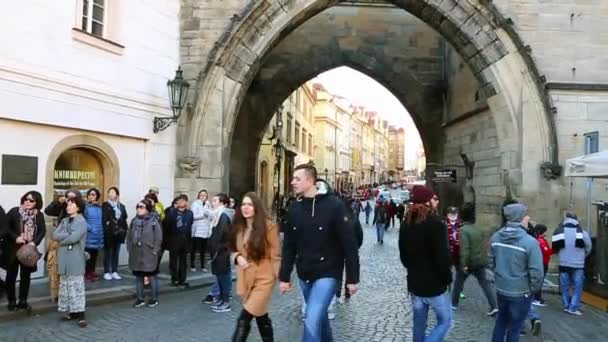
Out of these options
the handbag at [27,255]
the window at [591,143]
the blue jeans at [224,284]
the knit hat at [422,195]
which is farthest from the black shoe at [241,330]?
the window at [591,143]

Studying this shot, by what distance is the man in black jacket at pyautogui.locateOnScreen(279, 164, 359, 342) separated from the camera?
177 inches

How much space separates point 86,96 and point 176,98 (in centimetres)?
187

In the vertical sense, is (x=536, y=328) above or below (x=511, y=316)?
below

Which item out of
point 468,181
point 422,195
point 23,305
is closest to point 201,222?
point 23,305

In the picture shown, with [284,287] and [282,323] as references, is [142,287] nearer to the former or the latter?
[282,323]

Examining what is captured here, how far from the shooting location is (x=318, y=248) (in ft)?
15.0

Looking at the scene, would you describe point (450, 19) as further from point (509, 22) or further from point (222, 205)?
point (222, 205)

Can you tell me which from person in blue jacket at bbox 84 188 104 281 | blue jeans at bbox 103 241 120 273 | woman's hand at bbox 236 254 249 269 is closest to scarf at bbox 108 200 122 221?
person in blue jacket at bbox 84 188 104 281

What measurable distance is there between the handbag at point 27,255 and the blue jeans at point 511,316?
5217mm

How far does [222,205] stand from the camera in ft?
27.7

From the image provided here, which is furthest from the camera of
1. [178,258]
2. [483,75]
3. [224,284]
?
[483,75]

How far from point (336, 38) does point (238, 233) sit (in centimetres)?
1698

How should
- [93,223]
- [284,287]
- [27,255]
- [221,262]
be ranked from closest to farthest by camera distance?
[284,287] < [27,255] < [221,262] < [93,223]

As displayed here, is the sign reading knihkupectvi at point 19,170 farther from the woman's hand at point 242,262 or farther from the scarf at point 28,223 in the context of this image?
the woman's hand at point 242,262
